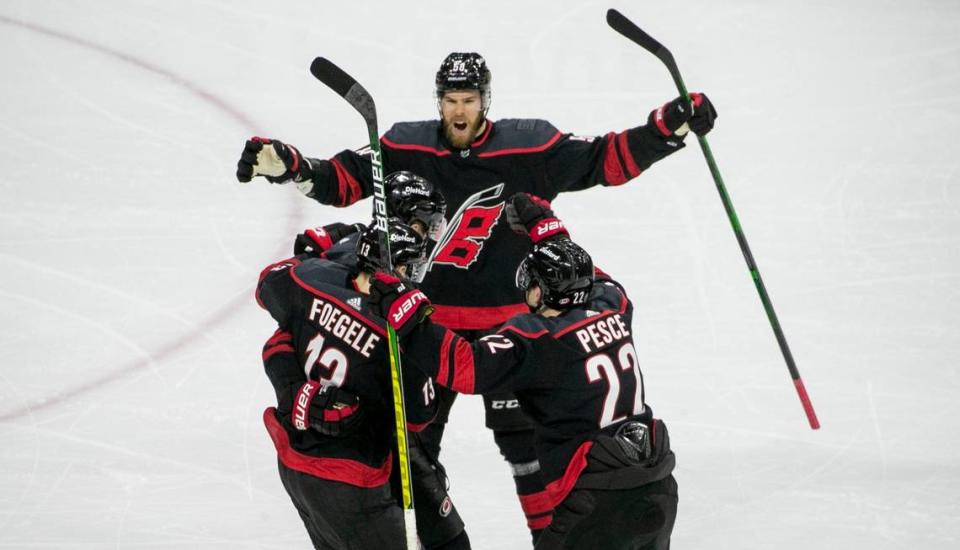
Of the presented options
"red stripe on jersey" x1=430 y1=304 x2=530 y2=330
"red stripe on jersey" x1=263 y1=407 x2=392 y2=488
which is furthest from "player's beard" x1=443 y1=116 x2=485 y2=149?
"red stripe on jersey" x1=263 y1=407 x2=392 y2=488

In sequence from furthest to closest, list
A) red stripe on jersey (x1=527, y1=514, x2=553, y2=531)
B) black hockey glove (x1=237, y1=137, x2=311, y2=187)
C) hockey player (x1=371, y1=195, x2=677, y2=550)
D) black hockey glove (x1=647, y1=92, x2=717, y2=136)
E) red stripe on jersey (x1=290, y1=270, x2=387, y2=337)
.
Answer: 1. red stripe on jersey (x1=527, y1=514, x2=553, y2=531)
2. black hockey glove (x1=647, y1=92, x2=717, y2=136)
3. black hockey glove (x1=237, y1=137, x2=311, y2=187)
4. red stripe on jersey (x1=290, y1=270, x2=387, y2=337)
5. hockey player (x1=371, y1=195, x2=677, y2=550)

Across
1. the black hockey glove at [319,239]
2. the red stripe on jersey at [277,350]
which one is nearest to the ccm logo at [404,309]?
the red stripe on jersey at [277,350]

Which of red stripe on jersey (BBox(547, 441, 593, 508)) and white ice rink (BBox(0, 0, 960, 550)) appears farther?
white ice rink (BBox(0, 0, 960, 550))

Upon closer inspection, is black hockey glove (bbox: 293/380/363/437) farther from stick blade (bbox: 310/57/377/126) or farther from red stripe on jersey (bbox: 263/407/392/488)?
stick blade (bbox: 310/57/377/126)

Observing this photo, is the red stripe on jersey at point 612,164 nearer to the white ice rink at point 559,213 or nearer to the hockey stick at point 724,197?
the hockey stick at point 724,197

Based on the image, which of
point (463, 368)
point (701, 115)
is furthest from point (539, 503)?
point (701, 115)

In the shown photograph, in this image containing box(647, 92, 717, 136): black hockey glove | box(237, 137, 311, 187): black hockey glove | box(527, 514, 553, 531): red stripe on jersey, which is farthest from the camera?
box(527, 514, 553, 531): red stripe on jersey

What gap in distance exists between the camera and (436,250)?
427cm

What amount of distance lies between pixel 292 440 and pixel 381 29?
5.02 m

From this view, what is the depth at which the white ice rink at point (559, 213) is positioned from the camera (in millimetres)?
4621

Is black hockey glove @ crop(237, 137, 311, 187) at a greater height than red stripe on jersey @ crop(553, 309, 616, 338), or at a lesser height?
greater

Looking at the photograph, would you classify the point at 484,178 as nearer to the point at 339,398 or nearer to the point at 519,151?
the point at 519,151

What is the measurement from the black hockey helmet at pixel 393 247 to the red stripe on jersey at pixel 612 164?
1.03m

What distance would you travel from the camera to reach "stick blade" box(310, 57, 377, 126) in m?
3.45
